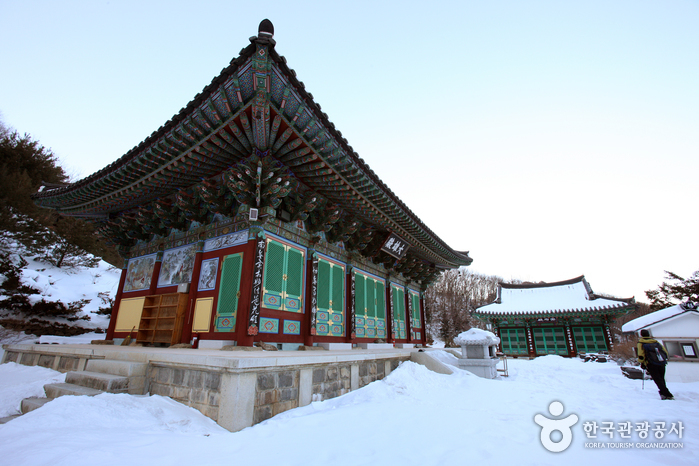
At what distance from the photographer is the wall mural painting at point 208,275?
318 inches

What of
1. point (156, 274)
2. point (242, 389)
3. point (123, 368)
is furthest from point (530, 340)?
point (123, 368)

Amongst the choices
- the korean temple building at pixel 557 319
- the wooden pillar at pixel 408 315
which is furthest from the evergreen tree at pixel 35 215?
the korean temple building at pixel 557 319

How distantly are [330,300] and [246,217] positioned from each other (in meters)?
3.69

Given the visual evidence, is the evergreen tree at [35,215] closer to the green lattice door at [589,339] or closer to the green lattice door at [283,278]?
the green lattice door at [283,278]

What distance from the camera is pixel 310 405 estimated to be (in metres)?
5.13

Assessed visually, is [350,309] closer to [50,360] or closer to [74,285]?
[50,360]

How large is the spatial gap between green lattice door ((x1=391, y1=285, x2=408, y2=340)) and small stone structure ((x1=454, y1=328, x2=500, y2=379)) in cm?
306

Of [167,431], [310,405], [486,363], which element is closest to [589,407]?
[486,363]

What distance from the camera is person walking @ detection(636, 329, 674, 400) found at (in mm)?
7004

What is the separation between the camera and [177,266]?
29.9ft

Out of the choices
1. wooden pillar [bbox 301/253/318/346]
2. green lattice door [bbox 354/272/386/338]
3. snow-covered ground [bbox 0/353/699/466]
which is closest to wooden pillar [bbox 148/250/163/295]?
snow-covered ground [bbox 0/353/699/466]

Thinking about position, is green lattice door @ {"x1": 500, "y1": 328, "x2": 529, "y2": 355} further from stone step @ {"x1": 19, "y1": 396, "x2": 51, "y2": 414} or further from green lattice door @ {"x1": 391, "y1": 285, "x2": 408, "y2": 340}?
stone step @ {"x1": 19, "y1": 396, "x2": 51, "y2": 414}

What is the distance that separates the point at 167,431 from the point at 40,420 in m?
1.29

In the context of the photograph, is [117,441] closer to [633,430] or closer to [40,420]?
[40,420]
